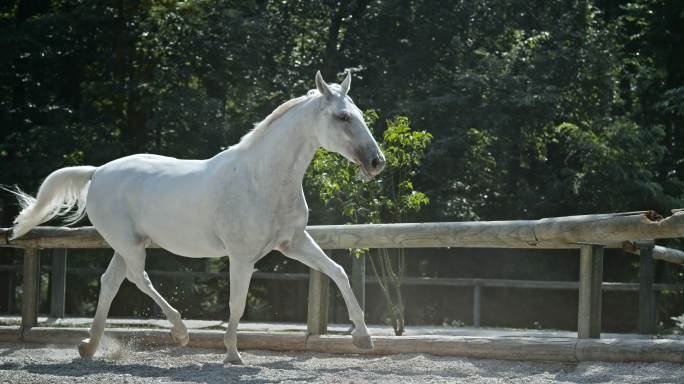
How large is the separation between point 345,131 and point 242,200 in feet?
2.92

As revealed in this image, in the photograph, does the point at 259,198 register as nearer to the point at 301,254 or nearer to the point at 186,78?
the point at 301,254

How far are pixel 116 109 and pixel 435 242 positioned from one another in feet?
36.0

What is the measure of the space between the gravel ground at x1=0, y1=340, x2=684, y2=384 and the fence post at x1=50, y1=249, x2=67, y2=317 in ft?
8.72

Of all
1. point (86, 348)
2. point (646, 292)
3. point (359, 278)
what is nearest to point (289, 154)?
point (359, 278)

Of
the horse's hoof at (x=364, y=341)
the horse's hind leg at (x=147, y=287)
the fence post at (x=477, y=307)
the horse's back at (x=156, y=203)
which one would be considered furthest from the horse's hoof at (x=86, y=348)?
the fence post at (x=477, y=307)

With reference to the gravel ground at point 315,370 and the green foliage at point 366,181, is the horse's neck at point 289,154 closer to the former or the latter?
the gravel ground at point 315,370

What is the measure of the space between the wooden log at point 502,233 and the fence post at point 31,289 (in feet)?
0.93

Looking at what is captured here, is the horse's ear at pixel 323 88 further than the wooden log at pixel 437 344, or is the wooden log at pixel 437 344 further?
the horse's ear at pixel 323 88

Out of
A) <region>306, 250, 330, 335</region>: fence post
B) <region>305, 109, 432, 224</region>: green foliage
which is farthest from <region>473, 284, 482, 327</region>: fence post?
<region>306, 250, 330, 335</region>: fence post

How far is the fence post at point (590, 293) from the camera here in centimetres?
624

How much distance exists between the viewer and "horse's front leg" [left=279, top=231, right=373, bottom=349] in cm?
614

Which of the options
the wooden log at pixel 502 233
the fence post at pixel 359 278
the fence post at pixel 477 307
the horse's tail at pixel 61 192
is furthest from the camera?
the fence post at pixel 477 307

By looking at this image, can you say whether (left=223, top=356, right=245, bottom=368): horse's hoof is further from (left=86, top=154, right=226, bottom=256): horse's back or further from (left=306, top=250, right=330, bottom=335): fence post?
(left=306, top=250, right=330, bottom=335): fence post

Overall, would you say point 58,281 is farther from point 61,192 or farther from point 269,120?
point 269,120
